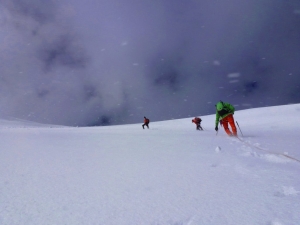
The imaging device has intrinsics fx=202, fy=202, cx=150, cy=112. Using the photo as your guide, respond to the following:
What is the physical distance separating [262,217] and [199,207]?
476 mm

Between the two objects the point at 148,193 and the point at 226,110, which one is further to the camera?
the point at 226,110

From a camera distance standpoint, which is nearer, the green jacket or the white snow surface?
the white snow surface

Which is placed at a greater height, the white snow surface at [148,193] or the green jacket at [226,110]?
the green jacket at [226,110]

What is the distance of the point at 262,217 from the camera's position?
61.2 inches

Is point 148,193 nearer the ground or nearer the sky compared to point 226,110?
nearer the ground

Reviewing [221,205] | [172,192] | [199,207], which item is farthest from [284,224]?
[172,192]

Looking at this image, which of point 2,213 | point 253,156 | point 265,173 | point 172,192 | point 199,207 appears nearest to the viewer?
point 2,213

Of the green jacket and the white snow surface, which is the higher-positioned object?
the green jacket

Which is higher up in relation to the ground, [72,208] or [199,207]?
[72,208]

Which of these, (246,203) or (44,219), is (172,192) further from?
(44,219)

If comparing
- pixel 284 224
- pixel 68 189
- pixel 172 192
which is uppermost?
pixel 68 189

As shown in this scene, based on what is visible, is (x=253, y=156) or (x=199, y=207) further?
(x=253, y=156)

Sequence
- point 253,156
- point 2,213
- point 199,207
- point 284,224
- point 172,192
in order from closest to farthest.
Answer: point 284,224 → point 2,213 → point 199,207 → point 172,192 → point 253,156

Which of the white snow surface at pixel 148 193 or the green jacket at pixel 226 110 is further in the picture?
the green jacket at pixel 226 110
